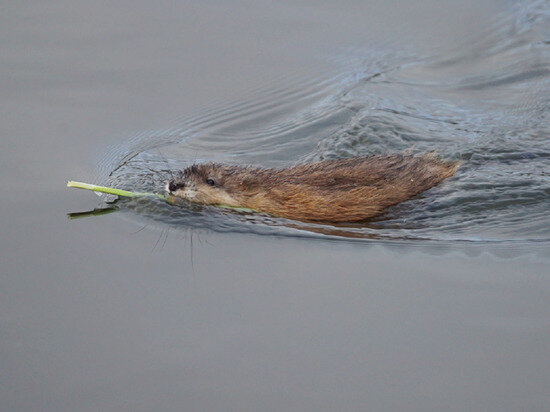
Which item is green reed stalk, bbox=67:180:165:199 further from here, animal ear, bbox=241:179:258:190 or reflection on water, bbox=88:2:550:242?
animal ear, bbox=241:179:258:190

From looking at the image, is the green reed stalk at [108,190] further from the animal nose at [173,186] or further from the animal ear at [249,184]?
the animal ear at [249,184]

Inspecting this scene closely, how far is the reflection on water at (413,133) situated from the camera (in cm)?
611

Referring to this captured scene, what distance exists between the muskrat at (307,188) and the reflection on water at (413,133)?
Result: 13 cm

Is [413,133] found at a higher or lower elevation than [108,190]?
higher

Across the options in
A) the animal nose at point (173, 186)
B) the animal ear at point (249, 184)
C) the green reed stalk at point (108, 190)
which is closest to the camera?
the green reed stalk at point (108, 190)

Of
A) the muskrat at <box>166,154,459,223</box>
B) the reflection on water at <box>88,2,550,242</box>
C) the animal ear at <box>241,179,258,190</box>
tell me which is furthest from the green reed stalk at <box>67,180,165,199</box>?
the animal ear at <box>241,179,258,190</box>

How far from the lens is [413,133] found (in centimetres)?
805

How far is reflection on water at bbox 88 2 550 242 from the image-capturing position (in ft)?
20.0

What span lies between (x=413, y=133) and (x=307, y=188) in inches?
89.2

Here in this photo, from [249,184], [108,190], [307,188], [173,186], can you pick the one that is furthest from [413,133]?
[108,190]

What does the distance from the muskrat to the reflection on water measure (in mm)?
126

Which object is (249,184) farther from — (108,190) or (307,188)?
(108,190)

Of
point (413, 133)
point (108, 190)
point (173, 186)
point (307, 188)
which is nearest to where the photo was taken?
point (108, 190)

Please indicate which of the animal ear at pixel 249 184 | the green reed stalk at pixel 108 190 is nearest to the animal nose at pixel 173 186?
the green reed stalk at pixel 108 190
